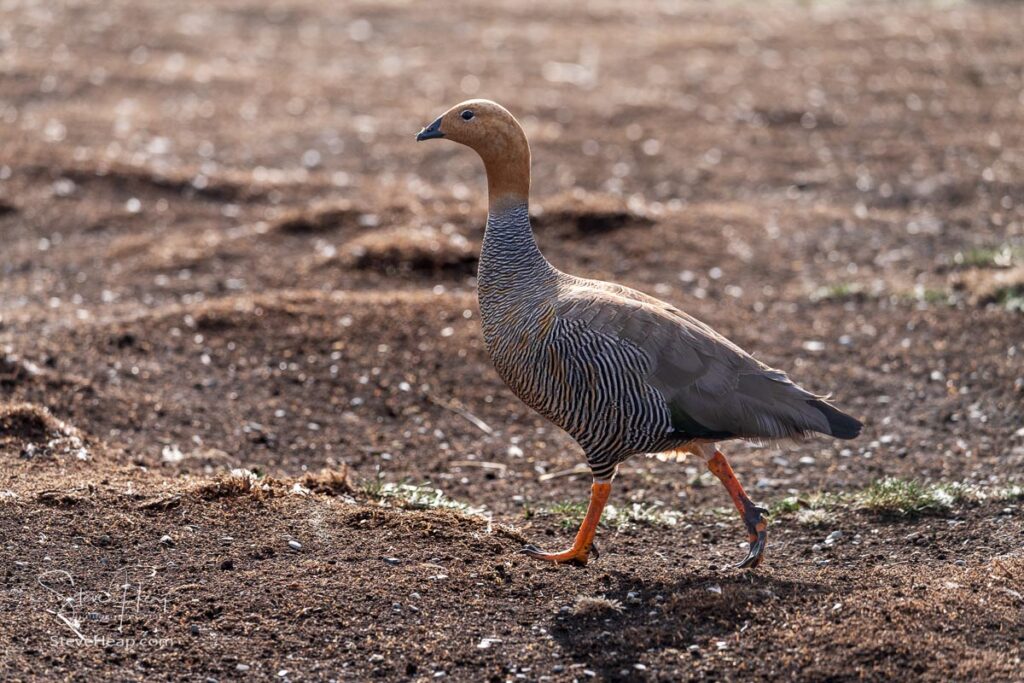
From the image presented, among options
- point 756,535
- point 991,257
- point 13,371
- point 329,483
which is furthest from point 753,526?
point 991,257

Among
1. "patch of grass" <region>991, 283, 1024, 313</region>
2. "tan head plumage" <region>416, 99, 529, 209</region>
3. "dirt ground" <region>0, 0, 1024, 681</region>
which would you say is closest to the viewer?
"dirt ground" <region>0, 0, 1024, 681</region>

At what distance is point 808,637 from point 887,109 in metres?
11.0

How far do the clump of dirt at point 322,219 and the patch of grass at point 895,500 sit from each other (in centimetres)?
566

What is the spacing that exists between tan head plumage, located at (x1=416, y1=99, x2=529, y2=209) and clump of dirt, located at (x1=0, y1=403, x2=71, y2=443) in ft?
8.87

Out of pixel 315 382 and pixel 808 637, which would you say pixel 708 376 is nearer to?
pixel 808 637

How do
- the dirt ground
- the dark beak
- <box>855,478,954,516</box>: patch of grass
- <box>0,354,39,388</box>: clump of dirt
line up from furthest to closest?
<box>0,354,39,388</box>: clump of dirt
<box>855,478,954,516</box>: patch of grass
the dark beak
the dirt ground

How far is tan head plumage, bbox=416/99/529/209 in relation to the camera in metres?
6.35

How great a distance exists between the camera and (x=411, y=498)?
22.0ft

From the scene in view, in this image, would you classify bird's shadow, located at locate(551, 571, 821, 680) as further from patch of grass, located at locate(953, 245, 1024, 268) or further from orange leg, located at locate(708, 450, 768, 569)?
patch of grass, located at locate(953, 245, 1024, 268)

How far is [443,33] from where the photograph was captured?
1931 centimetres

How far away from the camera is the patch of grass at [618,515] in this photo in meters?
6.78

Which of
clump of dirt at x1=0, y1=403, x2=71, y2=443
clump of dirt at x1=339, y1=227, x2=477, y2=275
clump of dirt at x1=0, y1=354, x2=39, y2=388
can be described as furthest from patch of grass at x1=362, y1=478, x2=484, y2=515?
clump of dirt at x1=339, y1=227, x2=477, y2=275

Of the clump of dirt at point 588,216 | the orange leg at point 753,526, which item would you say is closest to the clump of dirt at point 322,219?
the clump of dirt at point 588,216

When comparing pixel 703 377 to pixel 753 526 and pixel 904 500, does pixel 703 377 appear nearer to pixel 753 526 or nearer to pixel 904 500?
pixel 753 526
